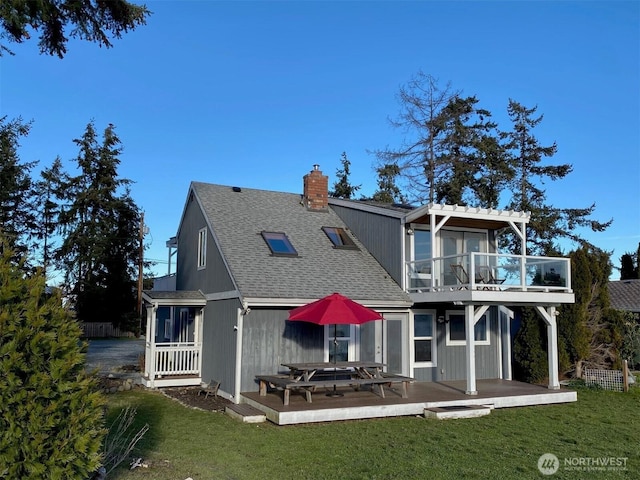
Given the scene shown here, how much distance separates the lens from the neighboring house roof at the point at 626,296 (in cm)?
2306

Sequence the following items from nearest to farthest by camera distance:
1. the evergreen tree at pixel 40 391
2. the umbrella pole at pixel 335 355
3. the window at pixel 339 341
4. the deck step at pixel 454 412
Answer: the evergreen tree at pixel 40 391 → the deck step at pixel 454 412 → the umbrella pole at pixel 335 355 → the window at pixel 339 341

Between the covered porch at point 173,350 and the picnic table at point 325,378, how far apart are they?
11.1 ft

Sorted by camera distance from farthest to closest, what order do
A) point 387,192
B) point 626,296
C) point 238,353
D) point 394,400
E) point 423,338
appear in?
point 387,192 → point 626,296 → point 423,338 → point 238,353 → point 394,400

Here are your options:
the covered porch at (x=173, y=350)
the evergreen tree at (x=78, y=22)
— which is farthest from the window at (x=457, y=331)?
the evergreen tree at (x=78, y=22)

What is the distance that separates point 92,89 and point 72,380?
44.3ft

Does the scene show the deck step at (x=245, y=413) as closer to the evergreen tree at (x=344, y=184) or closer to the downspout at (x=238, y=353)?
the downspout at (x=238, y=353)

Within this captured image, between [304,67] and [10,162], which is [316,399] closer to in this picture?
[304,67]

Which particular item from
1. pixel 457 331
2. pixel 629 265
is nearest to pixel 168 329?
pixel 457 331

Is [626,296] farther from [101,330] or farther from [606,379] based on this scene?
[101,330]

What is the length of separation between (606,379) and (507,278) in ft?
13.5

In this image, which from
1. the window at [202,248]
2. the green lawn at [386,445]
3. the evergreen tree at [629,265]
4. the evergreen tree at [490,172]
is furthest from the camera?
the evergreen tree at [629,265]

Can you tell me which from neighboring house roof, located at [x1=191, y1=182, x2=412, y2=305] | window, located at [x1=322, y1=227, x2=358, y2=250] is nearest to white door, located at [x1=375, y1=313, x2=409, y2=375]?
neighboring house roof, located at [x1=191, y1=182, x2=412, y2=305]

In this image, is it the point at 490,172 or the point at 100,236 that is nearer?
the point at 490,172

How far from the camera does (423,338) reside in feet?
46.8
